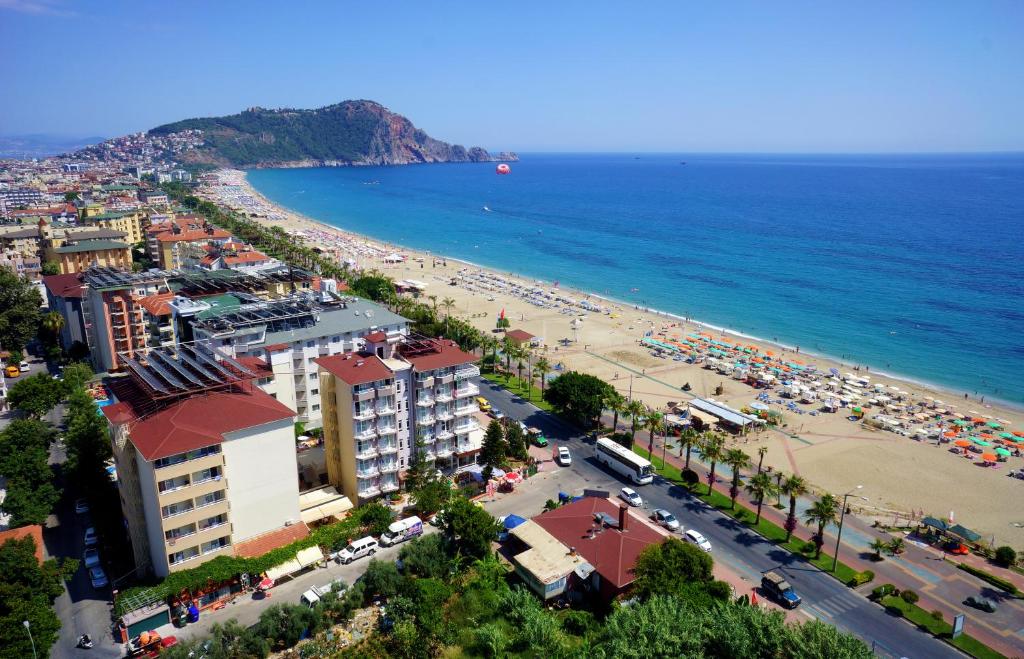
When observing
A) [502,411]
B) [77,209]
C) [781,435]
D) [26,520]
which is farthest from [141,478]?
[77,209]

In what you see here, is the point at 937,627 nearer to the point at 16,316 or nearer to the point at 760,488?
the point at 760,488

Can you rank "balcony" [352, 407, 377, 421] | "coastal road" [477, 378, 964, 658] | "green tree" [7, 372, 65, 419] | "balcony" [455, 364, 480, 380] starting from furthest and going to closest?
"green tree" [7, 372, 65, 419] < "balcony" [455, 364, 480, 380] < "balcony" [352, 407, 377, 421] < "coastal road" [477, 378, 964, 658]

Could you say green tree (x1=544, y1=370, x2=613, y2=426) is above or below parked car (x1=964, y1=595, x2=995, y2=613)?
above

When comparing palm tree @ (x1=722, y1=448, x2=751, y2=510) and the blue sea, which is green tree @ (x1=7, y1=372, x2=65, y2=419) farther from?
the blue sea

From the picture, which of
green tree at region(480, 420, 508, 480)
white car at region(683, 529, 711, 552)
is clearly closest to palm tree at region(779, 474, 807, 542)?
white car at region(683, 529, 711, 552)

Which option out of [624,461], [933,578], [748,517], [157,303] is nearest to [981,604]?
[933,578]

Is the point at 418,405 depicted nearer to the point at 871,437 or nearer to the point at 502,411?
the point at 502,411

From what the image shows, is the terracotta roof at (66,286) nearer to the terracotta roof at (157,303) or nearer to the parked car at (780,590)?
the terracotta roof at (157,303)

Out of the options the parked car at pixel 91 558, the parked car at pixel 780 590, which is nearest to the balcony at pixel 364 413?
the parked car at pixel 91 558
